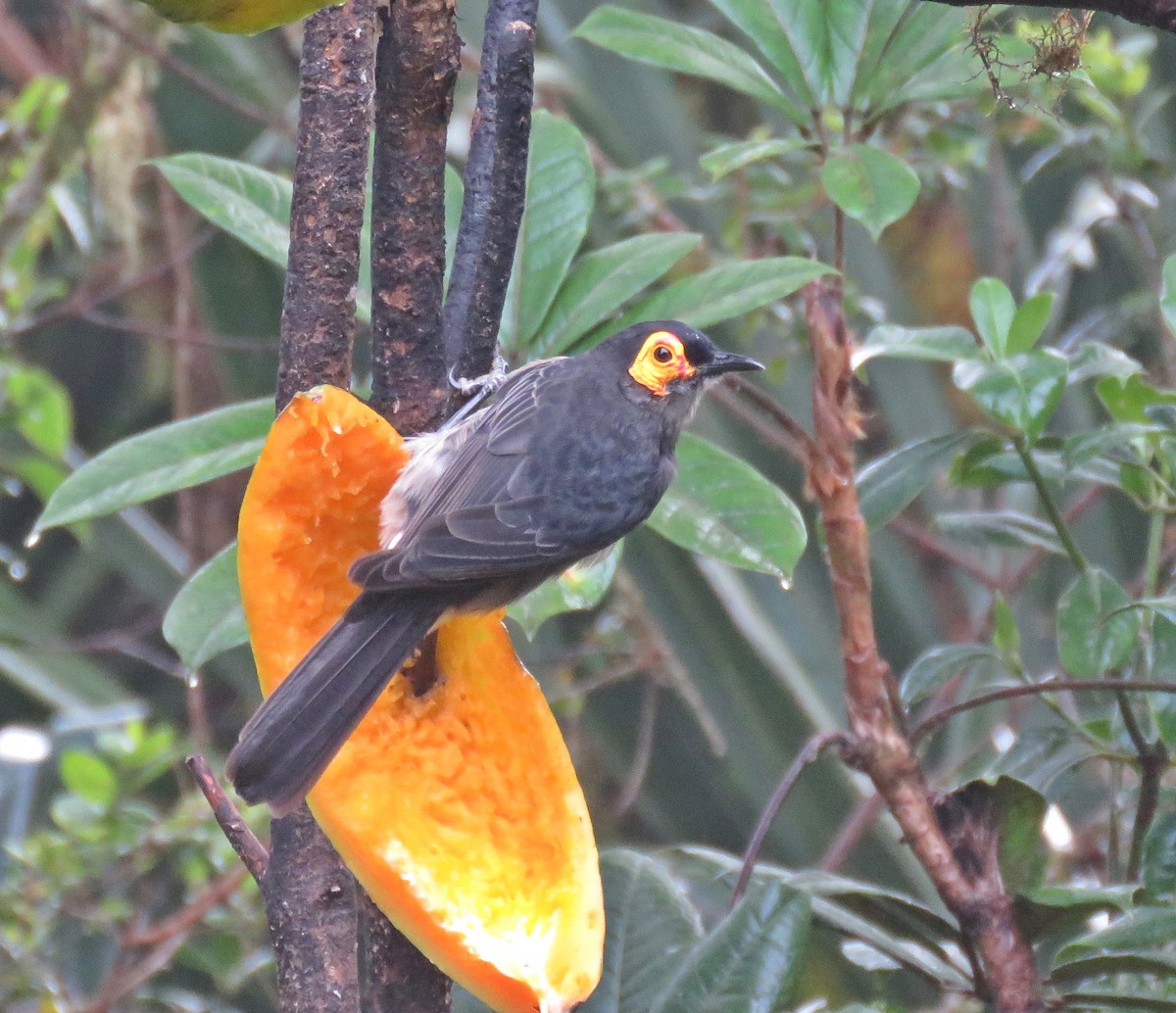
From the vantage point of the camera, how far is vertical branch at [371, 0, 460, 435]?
0.90 metres

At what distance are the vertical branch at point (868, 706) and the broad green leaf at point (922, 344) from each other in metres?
0.08

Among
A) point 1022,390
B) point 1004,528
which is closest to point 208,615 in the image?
point 1022,390

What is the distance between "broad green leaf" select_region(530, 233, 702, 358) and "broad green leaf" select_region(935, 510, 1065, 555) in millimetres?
442

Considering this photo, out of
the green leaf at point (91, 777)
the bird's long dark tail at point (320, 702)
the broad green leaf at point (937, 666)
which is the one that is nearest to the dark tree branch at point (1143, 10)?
the bird's long dark tail at point (320, 702)

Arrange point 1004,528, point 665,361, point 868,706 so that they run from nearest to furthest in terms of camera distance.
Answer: point 868,706 < point 1004,528 < point 665,361

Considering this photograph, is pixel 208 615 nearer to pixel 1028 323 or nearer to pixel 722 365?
pixel 722 365

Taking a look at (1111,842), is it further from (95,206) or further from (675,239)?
(95,206)

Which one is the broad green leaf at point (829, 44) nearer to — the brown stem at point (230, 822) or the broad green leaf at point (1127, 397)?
the broad green leaf at point (1127, 397)

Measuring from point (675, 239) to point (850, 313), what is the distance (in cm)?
104

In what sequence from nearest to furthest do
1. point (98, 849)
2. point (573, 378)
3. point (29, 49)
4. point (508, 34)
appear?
point (508, 34), point (573, 378), point (98, 849), point (29, 49)

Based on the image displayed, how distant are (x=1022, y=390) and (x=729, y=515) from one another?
29cm

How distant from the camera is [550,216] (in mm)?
1390

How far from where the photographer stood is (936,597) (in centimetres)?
343

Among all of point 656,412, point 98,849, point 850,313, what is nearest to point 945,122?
point 850,313
